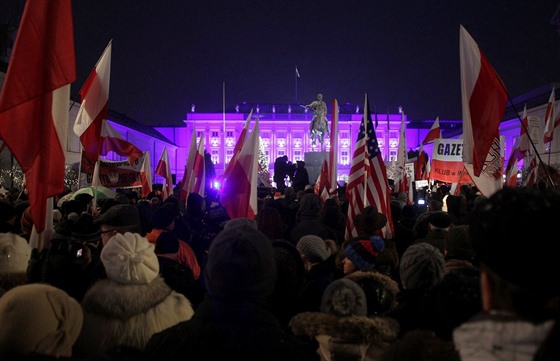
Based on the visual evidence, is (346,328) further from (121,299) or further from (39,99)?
(39,99)

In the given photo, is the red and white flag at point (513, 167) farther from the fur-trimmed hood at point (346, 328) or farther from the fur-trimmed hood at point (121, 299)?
the fur-trimmed hood at point (121, 299)

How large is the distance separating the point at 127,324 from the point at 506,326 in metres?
1.42

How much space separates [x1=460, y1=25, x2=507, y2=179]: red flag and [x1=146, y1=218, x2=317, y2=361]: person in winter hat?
154 inches

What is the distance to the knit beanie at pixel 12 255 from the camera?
252 cm

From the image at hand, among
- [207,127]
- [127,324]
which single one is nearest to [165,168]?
[127,324]

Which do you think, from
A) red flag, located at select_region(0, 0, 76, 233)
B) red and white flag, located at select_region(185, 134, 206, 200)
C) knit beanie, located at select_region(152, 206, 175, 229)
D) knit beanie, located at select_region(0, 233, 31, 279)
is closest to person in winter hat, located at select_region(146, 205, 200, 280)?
knit beanie, located at select_region(152, 206, 175, 229)

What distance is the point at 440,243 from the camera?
4.19 m

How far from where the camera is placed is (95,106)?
5609mm

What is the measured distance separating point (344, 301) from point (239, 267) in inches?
29.4

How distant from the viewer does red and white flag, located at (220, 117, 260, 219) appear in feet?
19.2

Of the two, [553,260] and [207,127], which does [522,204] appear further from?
[207,127]

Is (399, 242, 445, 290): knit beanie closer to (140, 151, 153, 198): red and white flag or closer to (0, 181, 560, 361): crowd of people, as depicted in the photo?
(0, 181, 560, 361): crowd of people

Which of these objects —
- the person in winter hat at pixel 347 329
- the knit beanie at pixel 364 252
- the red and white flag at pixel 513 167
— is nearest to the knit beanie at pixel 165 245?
the knit beanie at pixel 364 252

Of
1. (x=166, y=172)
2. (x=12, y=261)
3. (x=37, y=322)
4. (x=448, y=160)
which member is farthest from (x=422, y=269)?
(x=166, y=172)
